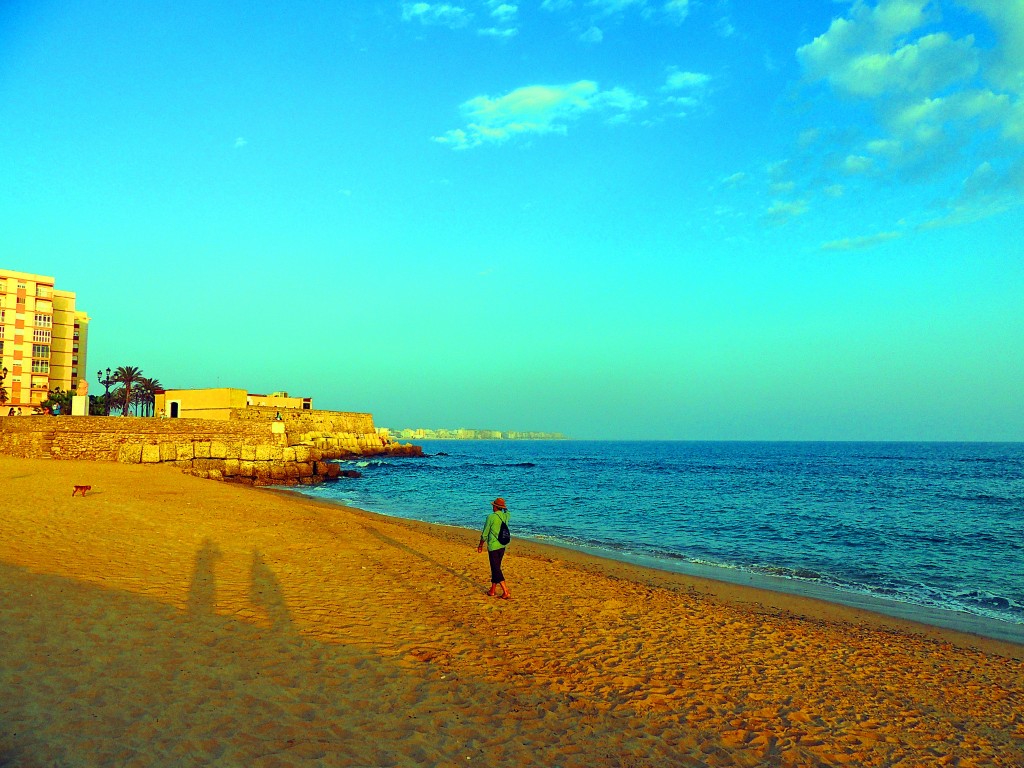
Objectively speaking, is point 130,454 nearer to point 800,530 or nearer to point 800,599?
point 800,530

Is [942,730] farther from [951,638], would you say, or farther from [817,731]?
[951,638]

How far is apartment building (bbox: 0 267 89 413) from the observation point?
243 ft

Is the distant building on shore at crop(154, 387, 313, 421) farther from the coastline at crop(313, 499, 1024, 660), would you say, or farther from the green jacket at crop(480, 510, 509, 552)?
the green jacket at crop(480, 510, 509, 552)

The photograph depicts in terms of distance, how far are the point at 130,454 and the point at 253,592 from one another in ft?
125

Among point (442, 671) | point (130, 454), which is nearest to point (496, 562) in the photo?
point (442, 671)

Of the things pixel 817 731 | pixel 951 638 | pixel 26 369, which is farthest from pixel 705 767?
pixel 26 369

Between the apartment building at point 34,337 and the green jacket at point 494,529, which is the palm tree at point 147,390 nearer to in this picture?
the apartment building at point 34,337

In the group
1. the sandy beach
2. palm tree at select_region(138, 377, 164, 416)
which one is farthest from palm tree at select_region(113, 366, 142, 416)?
the sandy beach

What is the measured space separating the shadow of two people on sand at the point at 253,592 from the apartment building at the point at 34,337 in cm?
7585

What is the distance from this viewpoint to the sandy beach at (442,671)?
5.87 m

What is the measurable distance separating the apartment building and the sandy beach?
76355 millimetres

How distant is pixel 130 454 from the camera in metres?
42.8

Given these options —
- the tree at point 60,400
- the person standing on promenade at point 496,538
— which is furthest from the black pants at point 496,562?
the tree at point 60,400

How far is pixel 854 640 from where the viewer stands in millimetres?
11039
